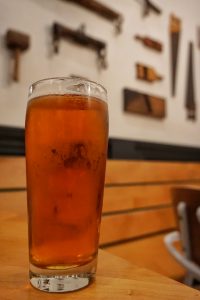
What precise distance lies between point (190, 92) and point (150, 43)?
2.30 ft

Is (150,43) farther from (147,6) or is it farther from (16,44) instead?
(16,44)

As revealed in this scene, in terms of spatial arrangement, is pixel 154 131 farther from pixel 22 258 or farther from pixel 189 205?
pixel 22 258

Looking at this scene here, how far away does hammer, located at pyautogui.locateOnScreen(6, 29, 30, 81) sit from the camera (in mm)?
1588

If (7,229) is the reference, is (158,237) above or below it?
below

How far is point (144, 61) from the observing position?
2432 mm

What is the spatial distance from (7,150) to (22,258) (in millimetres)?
1154

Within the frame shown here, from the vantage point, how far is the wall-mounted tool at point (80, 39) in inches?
72.0

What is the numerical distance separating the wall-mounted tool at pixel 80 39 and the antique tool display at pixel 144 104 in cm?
32

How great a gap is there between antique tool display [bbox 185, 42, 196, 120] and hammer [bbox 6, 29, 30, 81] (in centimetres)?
173

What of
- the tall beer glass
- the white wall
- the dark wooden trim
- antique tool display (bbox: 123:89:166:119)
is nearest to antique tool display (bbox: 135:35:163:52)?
the white wall

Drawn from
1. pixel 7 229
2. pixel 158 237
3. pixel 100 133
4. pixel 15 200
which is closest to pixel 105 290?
pixel 100 133

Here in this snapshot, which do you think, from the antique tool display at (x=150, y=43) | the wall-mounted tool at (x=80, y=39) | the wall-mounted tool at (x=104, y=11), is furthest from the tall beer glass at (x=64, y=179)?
the antique tool display at (x=150, y=43)

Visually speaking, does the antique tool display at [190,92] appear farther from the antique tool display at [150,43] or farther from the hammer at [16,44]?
the hammer at [16,44]

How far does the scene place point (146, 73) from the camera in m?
2.41
